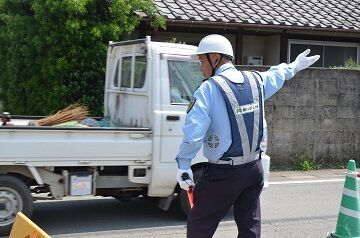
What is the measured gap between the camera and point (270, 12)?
14391 millimetres

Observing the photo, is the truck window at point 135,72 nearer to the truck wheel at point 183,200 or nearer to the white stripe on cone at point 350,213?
the truck wheel at point 183,200

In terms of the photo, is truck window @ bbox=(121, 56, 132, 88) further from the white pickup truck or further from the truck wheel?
the truck wheel

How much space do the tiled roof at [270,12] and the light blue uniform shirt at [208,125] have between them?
28.5 feet

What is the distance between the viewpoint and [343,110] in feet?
37.1

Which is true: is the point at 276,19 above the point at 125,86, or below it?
above

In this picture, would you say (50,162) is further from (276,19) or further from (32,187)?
(276,19)

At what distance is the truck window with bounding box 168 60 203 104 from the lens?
6.36 meters

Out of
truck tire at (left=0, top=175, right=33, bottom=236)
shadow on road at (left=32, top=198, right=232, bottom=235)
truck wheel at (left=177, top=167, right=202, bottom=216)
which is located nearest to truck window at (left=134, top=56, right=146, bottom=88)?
truck wheel at (left=177, top=167, right=202, bottom=216)

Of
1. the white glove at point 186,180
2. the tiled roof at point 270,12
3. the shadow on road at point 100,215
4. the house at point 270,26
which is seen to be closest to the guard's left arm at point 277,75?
the white glove at point 186,180

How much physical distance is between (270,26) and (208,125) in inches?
406

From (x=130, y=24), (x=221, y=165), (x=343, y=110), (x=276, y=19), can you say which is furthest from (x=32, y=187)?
(x=276, y=19)

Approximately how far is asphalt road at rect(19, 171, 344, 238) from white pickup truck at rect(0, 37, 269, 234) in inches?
13.0

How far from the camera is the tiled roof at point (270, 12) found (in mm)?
13008

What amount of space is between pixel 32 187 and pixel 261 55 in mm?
10614
